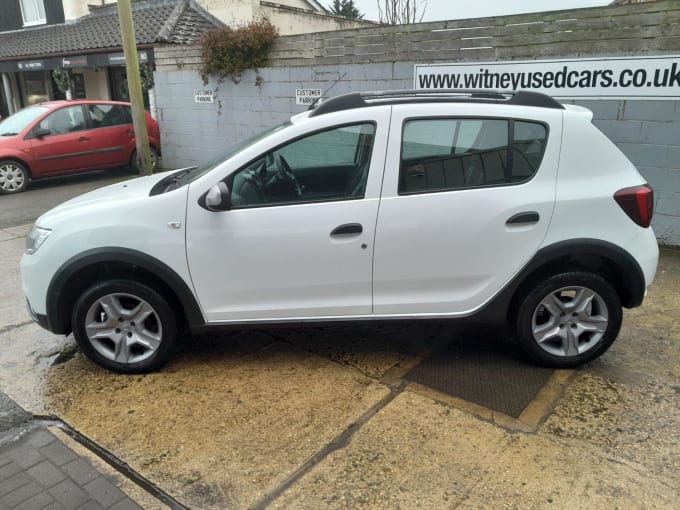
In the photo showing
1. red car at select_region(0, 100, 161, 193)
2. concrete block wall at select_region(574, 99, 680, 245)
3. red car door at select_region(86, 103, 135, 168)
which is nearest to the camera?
concrete block wall at select_region(574, 99, 680, 245)

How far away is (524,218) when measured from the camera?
3.30 m

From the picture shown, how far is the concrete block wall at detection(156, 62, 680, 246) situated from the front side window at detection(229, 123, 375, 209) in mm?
3929

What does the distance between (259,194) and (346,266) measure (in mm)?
699

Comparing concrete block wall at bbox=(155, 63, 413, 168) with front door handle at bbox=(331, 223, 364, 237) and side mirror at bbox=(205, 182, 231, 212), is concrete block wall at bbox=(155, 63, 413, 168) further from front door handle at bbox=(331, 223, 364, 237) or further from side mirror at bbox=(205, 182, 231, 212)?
side mirror at bbox=(205, 182, 231, 212)

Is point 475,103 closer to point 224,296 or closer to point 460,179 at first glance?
point 460,179

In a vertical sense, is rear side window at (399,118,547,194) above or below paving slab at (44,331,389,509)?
→ above

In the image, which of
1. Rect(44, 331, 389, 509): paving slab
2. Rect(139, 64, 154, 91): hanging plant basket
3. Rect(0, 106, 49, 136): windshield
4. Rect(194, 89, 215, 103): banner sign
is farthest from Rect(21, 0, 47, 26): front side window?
Rect(44, 331, 389, 509): paving slab

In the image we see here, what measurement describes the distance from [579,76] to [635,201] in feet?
11.0

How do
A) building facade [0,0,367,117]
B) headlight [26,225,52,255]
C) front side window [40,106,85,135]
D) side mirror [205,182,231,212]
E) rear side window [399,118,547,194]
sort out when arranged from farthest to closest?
building facade [0,0,367,117], front side window [40,106,85,135], headlight [26,225,52,255], rear side window [399,118,547,194], side mirror [205,182,231,212]

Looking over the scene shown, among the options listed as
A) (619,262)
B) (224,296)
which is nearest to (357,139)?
(224,296)

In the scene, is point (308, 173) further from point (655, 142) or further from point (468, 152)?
point (655, 142)

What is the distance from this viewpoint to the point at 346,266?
3.37 m

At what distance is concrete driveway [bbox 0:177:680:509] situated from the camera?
2.57 m

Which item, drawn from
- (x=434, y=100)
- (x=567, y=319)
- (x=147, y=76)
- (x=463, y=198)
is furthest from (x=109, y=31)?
(x=567, y=319)
